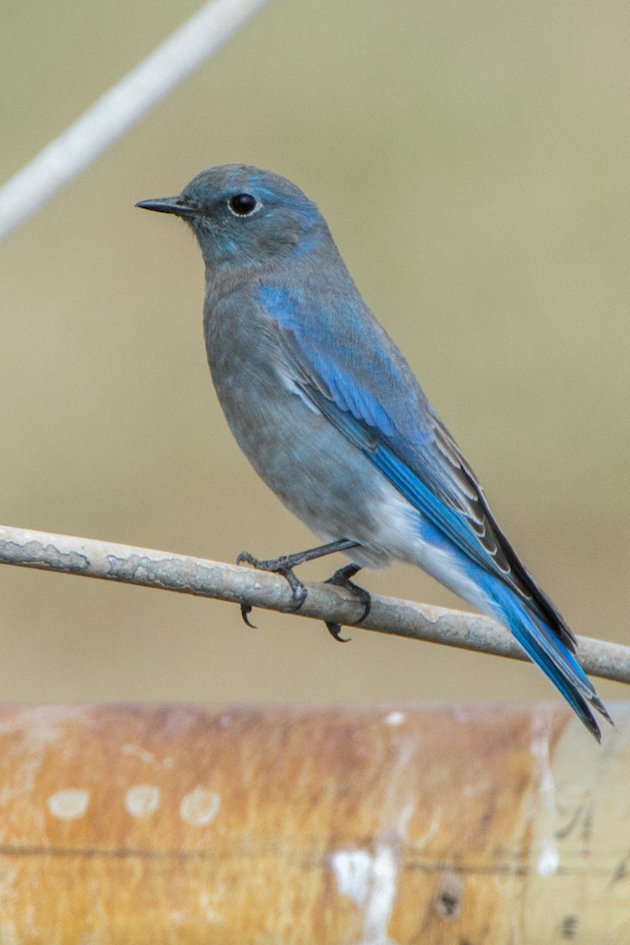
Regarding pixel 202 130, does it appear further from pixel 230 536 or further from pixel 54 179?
pixel 54 179

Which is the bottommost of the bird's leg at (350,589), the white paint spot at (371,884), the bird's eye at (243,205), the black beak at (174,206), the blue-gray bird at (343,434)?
the white paint spot at (371,884)

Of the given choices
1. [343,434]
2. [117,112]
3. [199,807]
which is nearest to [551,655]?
[343,434]

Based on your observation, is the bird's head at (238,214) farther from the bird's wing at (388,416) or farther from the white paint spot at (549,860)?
the white paint spot at (549,860)

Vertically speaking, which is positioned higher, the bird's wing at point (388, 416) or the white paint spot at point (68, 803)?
the bird's wing at point (388, 416)

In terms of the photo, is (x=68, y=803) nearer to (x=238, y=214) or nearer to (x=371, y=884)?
(x=371, y=884)

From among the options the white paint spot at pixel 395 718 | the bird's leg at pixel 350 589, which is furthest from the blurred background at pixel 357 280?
the white paint spot at pixel 395 718

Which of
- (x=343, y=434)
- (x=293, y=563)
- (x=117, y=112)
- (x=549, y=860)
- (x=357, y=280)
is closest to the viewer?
(x=549, y=860)

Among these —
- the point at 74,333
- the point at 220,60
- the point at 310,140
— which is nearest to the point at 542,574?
the point at 74,333
